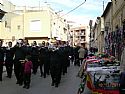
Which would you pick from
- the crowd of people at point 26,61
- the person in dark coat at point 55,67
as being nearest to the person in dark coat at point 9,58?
the crowd of people at point 26,61

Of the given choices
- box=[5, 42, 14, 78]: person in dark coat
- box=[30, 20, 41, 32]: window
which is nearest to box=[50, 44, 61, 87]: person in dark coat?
box=[5, 42, 14, 78]: person in dark coat

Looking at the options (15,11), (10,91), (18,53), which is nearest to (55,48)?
(18,53)

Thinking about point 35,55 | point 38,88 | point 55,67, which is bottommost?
point 38,88

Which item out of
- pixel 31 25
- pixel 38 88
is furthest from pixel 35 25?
pixel 38 88

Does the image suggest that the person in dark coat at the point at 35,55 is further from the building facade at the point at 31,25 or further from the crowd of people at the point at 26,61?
the building facade at the point at 31,25

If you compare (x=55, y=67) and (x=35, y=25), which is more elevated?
(x=35, y=25)

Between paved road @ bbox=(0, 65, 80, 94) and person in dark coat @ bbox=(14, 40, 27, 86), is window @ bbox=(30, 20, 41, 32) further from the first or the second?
person in dark coat @ bbox=(14, 40, 27, 86)

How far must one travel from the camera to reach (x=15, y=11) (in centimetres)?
6862

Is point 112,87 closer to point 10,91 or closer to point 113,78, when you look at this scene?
point 113,78

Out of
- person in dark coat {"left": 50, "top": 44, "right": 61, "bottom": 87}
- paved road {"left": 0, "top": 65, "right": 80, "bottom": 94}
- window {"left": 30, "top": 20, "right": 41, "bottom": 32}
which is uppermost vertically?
window {"left": 30, "top": 20, "right": 41, "bottom": 32}

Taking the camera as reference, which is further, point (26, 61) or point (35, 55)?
point (35, 55)

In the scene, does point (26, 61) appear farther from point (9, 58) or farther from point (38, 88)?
point (9, 58)

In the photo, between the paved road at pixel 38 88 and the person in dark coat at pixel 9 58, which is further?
the person in dark coat at pixel 9 58

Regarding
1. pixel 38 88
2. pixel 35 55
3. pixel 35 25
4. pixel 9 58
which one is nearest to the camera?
pixel 38 88
